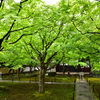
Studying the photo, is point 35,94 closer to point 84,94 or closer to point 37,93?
point 37,93

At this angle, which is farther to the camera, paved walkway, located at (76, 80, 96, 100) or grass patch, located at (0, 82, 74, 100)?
grass patch, located at (0, 82, 74, 100)

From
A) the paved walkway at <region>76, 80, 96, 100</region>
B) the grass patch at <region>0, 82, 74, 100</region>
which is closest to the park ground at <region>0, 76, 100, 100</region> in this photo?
the grass patch at <region>0, 82, 74, 100</region>

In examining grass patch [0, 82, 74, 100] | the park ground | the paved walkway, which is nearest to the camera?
the paved walkway

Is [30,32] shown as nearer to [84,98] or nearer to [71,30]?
[71,30]

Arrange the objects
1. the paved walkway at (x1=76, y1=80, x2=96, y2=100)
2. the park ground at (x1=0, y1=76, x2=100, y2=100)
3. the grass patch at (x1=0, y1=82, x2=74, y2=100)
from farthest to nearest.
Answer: the park ground at (x1=0, y1=76, x2=100, y2=100) < the grass patch at (x1=0, y1=82, x2=74, y2=100) < the paved walkway at (x1=76, y1=80, x2=96, y2=100)

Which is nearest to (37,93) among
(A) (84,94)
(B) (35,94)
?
(B) (35,94)

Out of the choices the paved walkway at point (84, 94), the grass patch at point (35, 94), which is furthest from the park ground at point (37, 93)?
the paved walkway at point (84, 94)

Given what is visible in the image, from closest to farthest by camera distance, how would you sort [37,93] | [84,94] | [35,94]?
[84,94]
[35,94]
[37,93]

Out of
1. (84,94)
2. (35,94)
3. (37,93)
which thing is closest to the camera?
(84,94)

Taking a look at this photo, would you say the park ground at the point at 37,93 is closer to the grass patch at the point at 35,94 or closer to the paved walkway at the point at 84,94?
the grass patch at the point at 35,94

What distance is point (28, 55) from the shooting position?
1628 centimetres

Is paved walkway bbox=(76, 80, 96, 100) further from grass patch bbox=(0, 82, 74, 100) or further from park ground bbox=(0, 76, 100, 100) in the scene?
grass patch bbox=(0, 82, 74, 100)

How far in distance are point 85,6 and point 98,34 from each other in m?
2.83

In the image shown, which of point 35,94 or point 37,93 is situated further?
point 37,93
